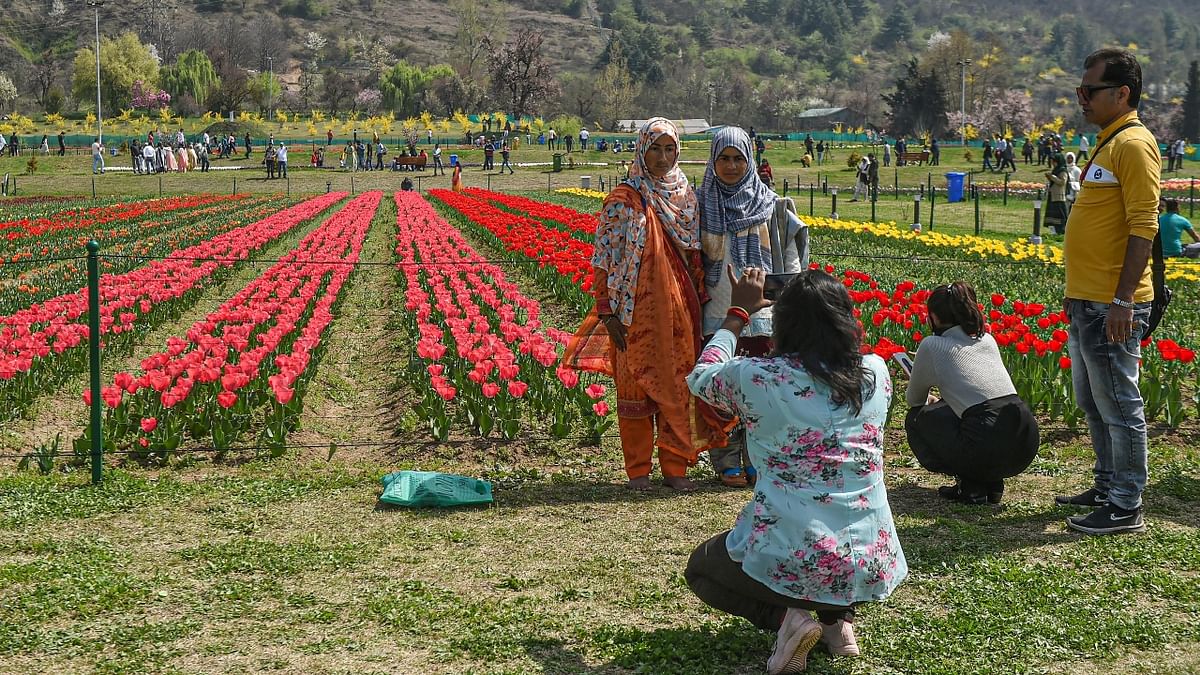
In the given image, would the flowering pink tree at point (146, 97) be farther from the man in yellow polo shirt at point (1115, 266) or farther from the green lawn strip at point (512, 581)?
the man in yellow polo shirt at point (1115, 266)

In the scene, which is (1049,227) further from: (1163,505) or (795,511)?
(795,511)

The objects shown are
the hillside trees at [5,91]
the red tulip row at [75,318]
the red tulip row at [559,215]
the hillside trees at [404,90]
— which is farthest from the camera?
the hillside trees at [404,90]

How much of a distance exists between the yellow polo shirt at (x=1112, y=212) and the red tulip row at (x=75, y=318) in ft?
20.3

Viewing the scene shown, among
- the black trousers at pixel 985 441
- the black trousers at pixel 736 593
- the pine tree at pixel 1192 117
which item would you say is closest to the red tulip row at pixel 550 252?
the black trousers at pixel 985 441

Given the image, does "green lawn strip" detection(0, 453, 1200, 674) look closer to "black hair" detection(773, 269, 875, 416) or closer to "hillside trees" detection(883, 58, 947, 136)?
"black hair" detection(773, 269, 875, 416)

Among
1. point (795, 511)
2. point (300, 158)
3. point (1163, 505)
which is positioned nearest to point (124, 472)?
point (795, 511)

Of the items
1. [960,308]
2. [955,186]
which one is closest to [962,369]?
[960,308]

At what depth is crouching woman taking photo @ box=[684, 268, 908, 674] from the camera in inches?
148

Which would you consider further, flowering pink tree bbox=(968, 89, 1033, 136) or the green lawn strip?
flowering pink tree bbox=(968, 89, 1033, 136)

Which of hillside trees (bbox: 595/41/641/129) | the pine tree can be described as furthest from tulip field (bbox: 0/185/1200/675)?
hillside trees (bbox: 595/41/641/129)

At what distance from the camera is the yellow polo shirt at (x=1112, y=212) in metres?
5.04

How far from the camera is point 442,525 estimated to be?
5660mm

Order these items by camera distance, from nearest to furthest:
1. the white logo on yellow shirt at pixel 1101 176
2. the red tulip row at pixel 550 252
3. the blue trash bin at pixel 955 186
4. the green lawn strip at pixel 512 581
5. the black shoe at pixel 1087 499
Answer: the green lawn strip at pixel 512 581
the white logo on yellow shirt at pixel 1101 176
the black shoe at pixel 1087 499
the red tulip row at pixel 550 252
the blue trash bin at pixel 955 186

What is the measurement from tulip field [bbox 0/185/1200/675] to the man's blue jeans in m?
0.27
